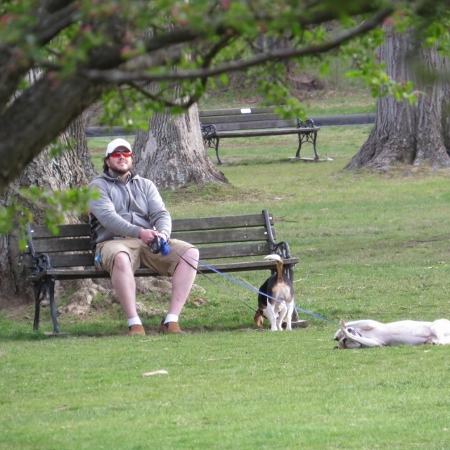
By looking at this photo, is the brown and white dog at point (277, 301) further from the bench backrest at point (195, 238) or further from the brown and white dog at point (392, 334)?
the brown and white dog at point (392, 334)

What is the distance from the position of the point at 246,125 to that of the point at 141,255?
1771 cm

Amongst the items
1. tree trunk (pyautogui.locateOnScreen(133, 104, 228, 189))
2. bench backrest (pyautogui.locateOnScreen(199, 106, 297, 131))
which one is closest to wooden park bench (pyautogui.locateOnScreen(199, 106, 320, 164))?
bench backrest (pyautogui.locateOnScreen(199, 106, 297, 131))

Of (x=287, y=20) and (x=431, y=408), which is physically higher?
(x=287, y=20)

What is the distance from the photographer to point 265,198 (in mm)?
19875

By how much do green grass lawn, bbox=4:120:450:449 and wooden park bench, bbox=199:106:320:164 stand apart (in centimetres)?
1082

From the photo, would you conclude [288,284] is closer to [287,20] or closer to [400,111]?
[287,20]

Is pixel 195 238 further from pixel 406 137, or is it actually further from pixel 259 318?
pixel 406 137

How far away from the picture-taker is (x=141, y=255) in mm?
10352

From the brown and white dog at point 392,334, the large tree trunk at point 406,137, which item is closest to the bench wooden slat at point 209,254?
the brown and white dog at point 392,334

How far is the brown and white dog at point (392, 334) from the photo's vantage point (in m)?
8.96

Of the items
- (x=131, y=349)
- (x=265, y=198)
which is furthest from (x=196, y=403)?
(x=265, y=198)

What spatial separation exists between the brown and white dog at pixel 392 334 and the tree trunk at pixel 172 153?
11.2 metres

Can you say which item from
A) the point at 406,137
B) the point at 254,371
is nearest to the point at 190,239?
the point at 254,371

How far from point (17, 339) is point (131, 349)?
4.54 feet
